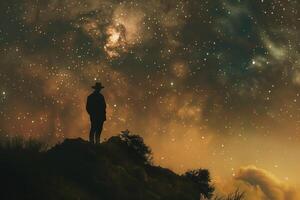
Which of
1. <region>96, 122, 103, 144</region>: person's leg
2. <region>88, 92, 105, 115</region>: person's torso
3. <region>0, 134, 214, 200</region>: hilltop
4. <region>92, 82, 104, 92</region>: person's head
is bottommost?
<region>0, 134, 214, 200</region>: hilltop

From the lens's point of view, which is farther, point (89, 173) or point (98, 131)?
point (98, 131)

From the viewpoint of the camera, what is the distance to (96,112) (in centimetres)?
1770

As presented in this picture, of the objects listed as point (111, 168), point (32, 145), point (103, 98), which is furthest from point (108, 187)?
point (103, 98)

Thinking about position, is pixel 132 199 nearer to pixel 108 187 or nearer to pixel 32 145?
pixel 108 187

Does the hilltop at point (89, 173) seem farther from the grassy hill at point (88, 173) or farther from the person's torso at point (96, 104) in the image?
the person's torso at point (96, 104)

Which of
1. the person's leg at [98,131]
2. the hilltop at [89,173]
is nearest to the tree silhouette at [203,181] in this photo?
the hilltop at [89,173]

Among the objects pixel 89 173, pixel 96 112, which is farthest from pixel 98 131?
pixel 89 173

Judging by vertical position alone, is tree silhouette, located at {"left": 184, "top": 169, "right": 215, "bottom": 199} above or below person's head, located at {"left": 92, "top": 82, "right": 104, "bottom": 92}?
below

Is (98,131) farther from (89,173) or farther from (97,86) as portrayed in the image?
(89,173)

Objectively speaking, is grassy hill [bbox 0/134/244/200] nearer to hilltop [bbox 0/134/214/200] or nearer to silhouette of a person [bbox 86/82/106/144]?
hilltop [bbox 0/134/214/200]

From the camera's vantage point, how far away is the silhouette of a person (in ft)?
58.1

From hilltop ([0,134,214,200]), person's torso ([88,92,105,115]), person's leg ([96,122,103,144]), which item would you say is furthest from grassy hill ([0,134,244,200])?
person's torso ([88,92,105,115])

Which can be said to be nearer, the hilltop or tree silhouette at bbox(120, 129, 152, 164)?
the hilltop

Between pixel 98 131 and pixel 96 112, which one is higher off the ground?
pixel 96 112
